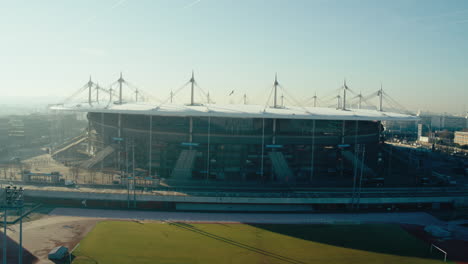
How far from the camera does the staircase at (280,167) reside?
40.4 metres

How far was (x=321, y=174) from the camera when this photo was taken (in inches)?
1710

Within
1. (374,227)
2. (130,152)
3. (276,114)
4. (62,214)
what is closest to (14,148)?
(130,152)

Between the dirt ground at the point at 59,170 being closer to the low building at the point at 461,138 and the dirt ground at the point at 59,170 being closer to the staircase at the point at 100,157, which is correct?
the staircase at the point at 100,157

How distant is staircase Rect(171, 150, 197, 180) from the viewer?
129ft

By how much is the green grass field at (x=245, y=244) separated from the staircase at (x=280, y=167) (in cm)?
1198

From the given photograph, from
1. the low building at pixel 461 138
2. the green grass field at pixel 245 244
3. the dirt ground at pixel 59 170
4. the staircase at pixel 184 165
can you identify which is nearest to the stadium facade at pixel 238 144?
the staircase at pixel 184 165

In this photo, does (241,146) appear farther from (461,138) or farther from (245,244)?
(461,138)

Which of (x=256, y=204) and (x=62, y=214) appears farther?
(x=256, y=204)

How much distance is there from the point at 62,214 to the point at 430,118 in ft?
548

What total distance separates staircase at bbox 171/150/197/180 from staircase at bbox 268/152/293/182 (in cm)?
988

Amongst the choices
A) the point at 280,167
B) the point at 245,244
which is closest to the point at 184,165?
the point at 280,167

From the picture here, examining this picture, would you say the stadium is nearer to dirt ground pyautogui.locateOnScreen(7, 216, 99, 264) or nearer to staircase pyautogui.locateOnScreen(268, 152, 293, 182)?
staircase pyautogui.locateOnScreen(268, 152, 293, 182)

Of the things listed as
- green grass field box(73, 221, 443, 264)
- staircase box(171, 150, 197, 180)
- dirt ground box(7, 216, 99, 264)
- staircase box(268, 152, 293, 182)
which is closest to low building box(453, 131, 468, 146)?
staircase box(268, 152, 293, 182)

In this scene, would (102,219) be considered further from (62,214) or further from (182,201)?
(182,201)
